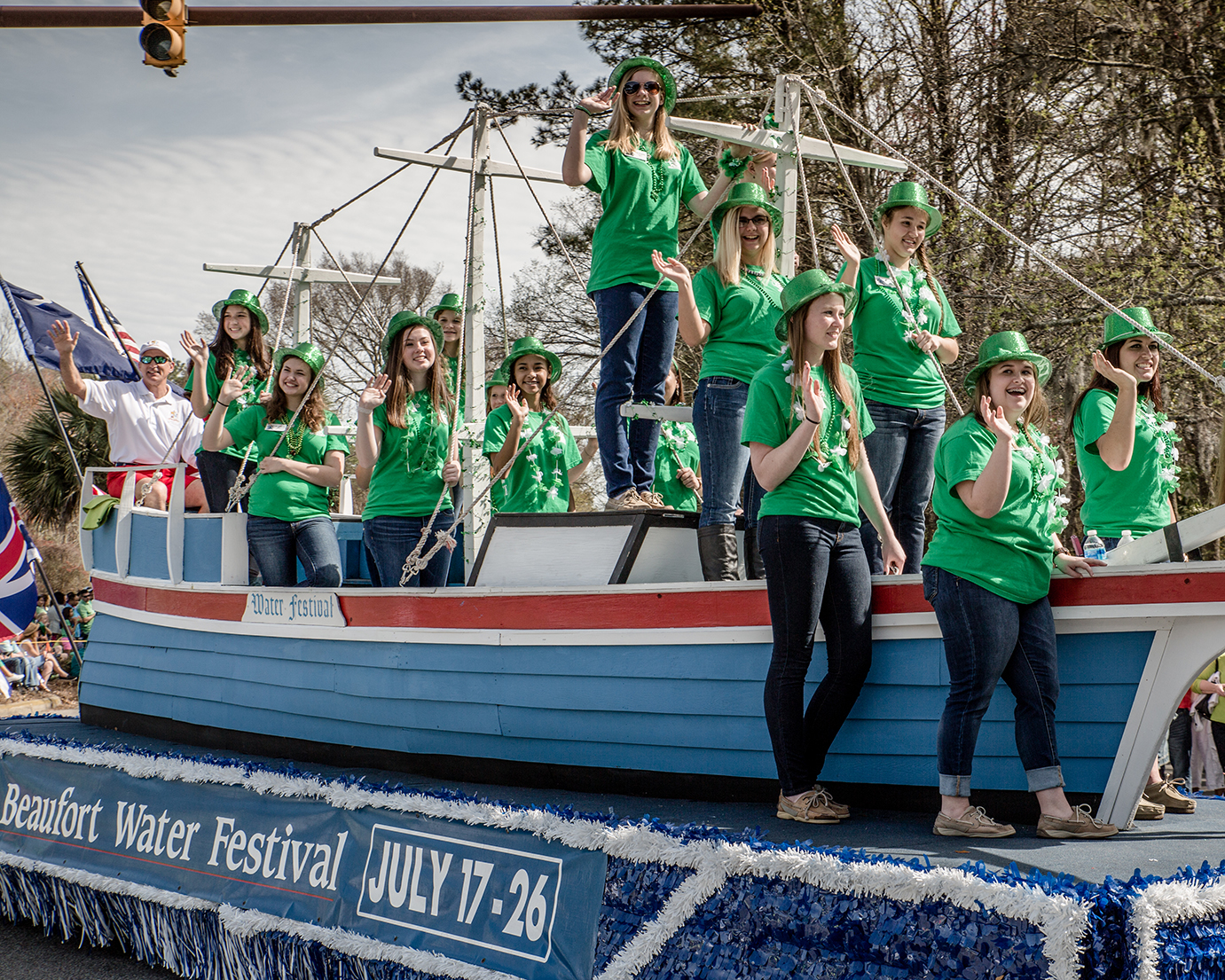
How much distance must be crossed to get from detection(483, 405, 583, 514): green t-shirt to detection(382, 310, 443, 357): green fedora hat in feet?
1.68

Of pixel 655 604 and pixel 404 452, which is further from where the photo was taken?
pixel 404 452

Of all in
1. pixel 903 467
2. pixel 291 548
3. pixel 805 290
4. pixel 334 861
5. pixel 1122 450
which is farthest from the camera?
pixel 291 548

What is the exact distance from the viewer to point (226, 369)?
5797mm

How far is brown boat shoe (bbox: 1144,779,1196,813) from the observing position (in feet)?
12.1

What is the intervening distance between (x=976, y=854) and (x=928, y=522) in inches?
377

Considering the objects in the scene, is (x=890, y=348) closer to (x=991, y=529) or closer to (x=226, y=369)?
(x=991, y=529)

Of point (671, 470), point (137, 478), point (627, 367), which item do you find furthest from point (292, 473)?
point (671, 470)

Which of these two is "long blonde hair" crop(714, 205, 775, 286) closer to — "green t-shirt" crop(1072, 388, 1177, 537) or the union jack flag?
"green t-shirt" crop(1072, 388, 1177, 537)

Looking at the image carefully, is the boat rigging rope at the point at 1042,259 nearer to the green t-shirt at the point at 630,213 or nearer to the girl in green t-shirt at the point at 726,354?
the girl in green t-shirt at the point at 726,354

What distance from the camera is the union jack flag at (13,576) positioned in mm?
6105

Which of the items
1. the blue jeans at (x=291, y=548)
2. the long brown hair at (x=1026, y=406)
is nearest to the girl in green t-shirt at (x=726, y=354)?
the long brown hair at (x=1026, y=406)

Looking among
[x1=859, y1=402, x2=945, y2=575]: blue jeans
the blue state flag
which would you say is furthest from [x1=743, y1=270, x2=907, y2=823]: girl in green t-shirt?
the blue state flag

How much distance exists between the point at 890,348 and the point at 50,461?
1708 cm

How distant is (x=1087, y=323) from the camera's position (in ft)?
Answer: 34.0
